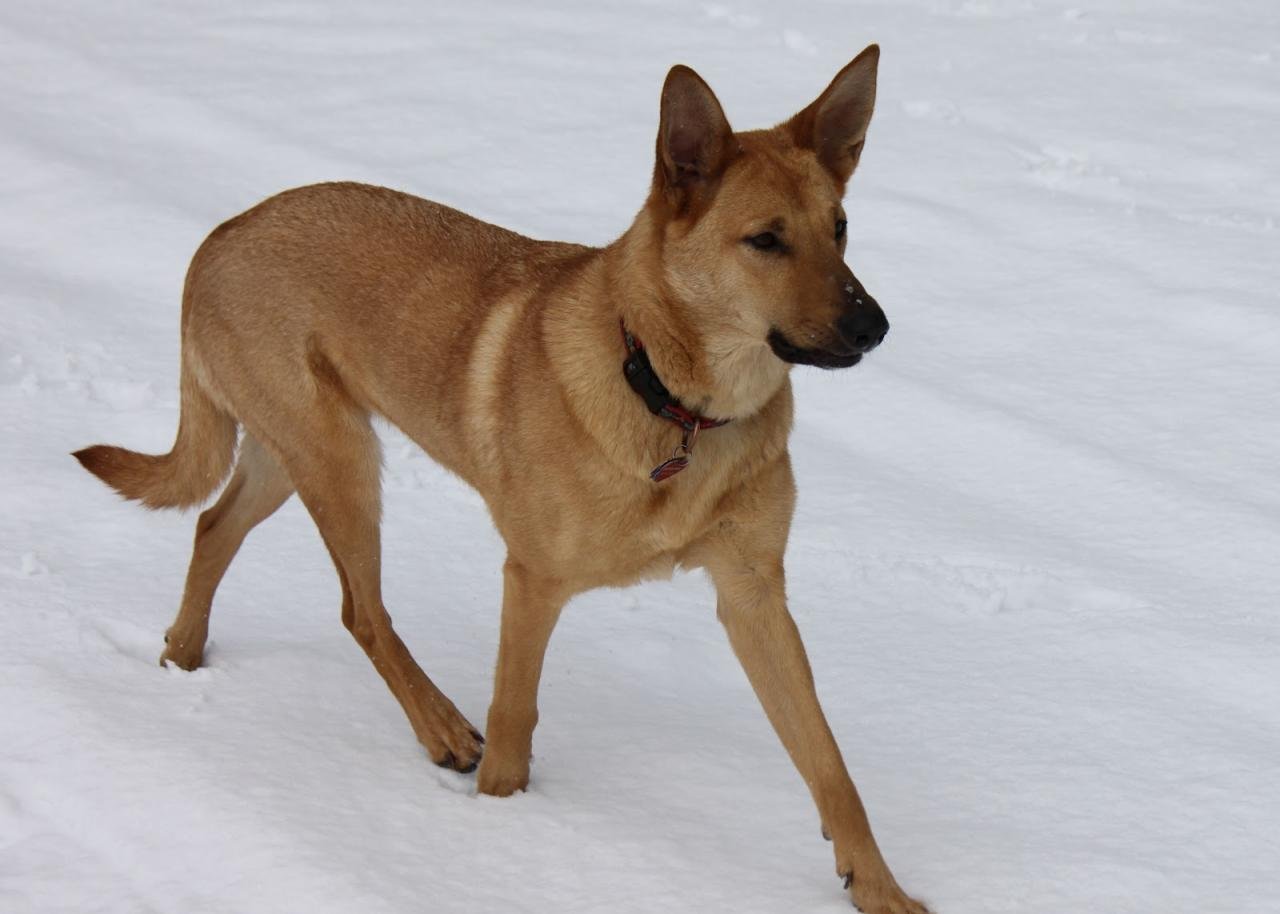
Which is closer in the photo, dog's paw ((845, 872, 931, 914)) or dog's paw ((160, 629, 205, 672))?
dog's paw ((845, 872, 931, 914))

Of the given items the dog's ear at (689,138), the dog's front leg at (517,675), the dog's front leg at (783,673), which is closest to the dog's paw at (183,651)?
the dog's front leg at (517,675)

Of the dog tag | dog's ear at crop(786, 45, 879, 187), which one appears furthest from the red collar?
dog's ear at crop(786, 45, 879, 187)

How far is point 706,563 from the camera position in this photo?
3412mm

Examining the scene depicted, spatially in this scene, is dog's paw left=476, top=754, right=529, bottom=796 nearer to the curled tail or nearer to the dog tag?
the dog tag

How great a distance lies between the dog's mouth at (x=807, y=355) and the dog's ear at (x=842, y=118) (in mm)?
560

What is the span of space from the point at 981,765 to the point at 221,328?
7.69 feet

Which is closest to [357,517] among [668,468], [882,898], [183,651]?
[183,651]

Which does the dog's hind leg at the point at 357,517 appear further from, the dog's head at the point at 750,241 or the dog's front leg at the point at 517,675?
the dog's head at the point at 750,241

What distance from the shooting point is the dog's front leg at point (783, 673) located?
10.5 feet

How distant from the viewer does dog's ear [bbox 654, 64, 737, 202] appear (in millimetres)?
3158

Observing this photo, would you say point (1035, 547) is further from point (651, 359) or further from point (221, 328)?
point (221, 328)

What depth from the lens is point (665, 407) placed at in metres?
3.29

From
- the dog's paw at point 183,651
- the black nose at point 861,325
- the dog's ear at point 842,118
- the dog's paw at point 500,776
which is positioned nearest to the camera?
the black nose at point 861,325

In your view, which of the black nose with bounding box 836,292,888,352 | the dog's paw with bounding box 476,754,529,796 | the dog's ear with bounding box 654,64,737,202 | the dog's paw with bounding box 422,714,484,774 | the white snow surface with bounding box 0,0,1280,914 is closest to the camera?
the black nose with bounding box 836,292,888,352
